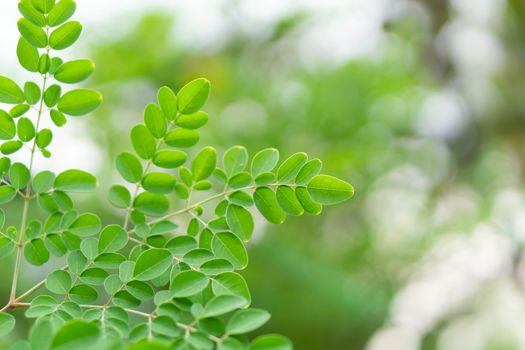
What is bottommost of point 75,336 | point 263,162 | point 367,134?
point 75,336

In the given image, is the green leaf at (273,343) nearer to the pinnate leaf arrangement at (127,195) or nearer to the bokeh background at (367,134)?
the pinnate leaf arrangement at (127,195)

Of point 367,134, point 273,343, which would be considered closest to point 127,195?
point 273,343

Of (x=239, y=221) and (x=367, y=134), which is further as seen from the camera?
(x=367, y=134)

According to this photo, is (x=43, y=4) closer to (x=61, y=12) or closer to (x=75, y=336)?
(x=61, y=12)

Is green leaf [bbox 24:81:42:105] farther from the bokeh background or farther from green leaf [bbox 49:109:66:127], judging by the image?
the bokeh background

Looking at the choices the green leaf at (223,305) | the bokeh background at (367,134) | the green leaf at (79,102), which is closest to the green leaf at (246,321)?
the green leaf at (223,305)

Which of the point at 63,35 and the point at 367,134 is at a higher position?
the point at 367,134

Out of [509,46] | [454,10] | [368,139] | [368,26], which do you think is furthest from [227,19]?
[509,46]
